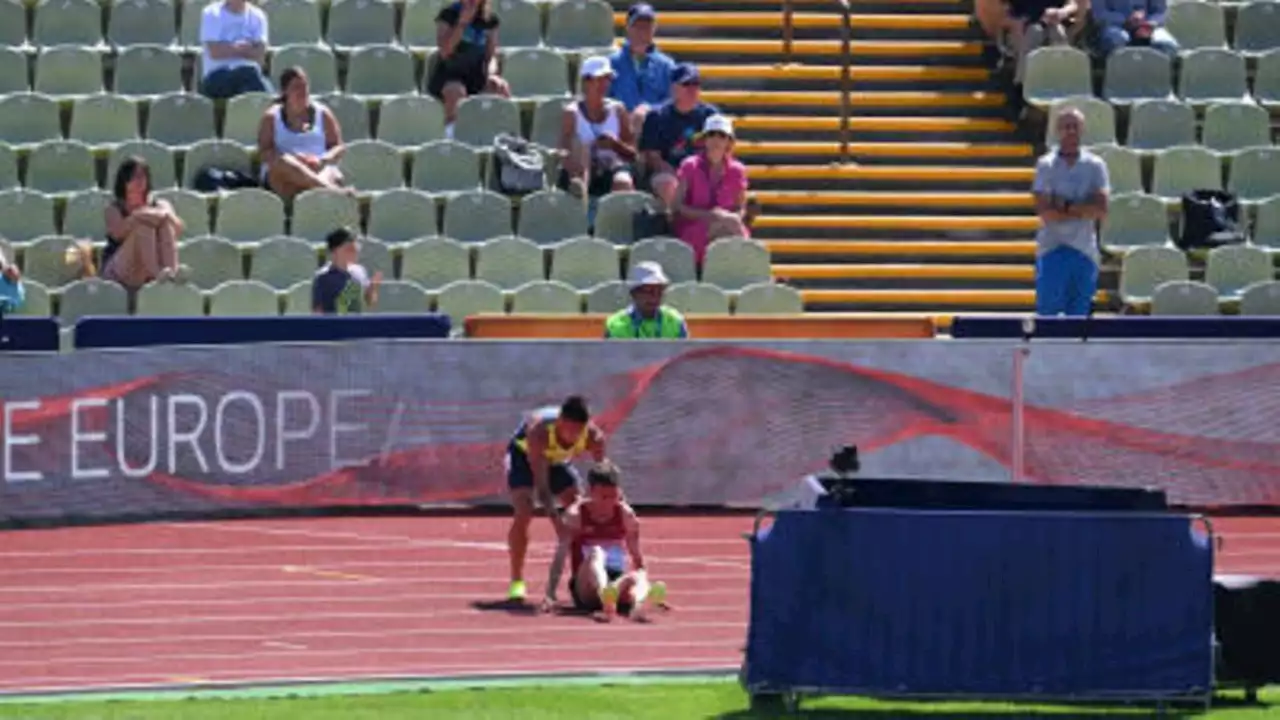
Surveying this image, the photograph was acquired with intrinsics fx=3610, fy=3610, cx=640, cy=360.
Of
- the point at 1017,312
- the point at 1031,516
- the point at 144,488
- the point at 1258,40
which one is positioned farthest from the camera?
the point at 1258,40

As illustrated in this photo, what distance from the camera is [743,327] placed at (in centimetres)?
2361

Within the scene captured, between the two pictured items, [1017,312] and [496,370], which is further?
[1017,312]

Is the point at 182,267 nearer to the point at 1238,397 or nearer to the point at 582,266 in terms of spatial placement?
the point at 582,266

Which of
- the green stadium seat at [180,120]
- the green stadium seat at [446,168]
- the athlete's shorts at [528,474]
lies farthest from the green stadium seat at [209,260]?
the athlete's shorts at [528,474]

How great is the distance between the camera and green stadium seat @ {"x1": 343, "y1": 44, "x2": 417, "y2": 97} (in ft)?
85.8

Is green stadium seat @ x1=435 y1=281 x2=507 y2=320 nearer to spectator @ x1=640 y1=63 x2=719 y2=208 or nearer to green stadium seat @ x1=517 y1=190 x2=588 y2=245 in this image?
green stadium seat @ x1=517 y1=190 x2=588 y2=245

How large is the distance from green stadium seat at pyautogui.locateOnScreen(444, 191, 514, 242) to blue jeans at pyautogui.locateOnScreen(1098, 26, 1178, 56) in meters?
5.26

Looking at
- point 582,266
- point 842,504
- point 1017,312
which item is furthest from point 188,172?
point 842,504

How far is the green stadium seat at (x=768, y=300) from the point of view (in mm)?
24406

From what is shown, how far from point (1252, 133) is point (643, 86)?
185 inches

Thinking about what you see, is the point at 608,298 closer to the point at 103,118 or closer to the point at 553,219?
the point at 553,219

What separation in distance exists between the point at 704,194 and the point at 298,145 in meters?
2.83

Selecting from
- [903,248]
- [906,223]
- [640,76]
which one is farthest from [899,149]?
[640,76]

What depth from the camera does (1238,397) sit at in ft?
76.9
